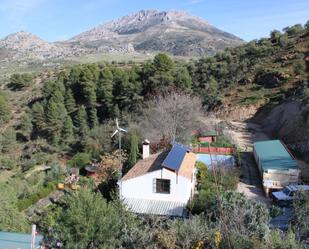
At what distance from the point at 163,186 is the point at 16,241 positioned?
8710 mm

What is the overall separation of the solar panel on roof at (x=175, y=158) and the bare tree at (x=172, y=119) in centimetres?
881

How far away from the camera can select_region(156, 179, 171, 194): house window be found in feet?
65.6

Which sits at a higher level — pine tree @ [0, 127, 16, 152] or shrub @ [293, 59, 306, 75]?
shrub @ [293, 59, 306, 75]

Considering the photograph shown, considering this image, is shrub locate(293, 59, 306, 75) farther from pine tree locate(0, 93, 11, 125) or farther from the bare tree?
pine tree locate(0, 93, 11, 125)

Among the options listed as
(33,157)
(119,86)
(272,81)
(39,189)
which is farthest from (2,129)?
(272,81)

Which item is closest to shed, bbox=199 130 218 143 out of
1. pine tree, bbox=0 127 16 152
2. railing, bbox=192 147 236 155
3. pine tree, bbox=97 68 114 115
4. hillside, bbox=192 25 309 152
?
railing, bbox=192 147 236 155

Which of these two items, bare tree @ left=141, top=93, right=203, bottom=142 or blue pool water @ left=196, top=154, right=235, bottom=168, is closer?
blue pool water @ left=196, top=154, right=235, bottom=168

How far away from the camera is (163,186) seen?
20125 mm

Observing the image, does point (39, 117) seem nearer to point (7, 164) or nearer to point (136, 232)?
point (7, 164)

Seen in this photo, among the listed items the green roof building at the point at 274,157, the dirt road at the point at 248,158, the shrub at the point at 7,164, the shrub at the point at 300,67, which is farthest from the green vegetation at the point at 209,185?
the shrub at the point at 300,67

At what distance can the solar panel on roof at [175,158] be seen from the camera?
1976 cm

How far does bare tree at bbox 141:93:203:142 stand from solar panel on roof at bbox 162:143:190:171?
881 centimetres

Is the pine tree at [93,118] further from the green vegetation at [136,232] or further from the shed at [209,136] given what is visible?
the green vegetation at [136,232]

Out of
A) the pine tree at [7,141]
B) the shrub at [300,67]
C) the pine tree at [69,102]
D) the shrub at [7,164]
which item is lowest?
the shrub at [7,164]
